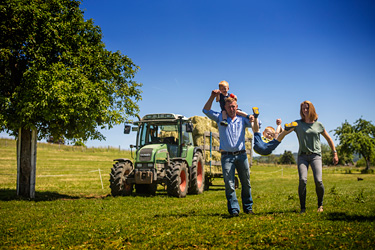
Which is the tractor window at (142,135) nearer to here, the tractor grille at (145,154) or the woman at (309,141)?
the tractor grille at (145,154)

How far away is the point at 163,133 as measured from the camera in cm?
1419

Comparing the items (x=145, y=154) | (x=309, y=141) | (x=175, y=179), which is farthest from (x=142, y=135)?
(x=309, y=141)

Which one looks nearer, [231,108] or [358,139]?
[231,108]

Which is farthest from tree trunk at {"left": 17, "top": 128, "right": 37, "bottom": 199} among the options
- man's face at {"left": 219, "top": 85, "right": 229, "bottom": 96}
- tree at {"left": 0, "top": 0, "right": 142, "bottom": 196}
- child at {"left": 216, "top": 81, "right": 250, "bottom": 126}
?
man's face at {"left": 219, "top": 85, "right": 229, "bottom": 96}

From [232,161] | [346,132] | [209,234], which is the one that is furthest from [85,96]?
[346,132]

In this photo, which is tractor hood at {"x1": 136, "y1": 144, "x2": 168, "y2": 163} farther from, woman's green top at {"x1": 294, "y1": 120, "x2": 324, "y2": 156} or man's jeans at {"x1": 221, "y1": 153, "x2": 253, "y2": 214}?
woman's green top at {"x1": 294, "y1": 120, "x2": 324, "y2": 156}

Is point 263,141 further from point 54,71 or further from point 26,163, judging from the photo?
point 26,163

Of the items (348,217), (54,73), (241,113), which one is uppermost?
(54,73)

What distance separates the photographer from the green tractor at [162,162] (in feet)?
38.3

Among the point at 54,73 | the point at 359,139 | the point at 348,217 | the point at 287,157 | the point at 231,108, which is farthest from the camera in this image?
the point at 287,157

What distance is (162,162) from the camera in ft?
40.7

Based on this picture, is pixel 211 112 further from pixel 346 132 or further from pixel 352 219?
pixel 346 132

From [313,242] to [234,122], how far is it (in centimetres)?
286

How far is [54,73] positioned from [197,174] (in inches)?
286
